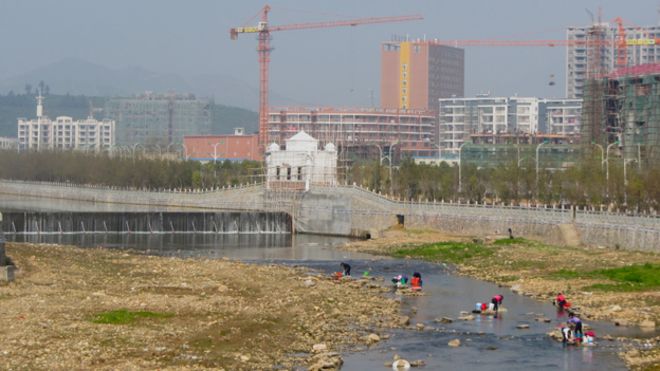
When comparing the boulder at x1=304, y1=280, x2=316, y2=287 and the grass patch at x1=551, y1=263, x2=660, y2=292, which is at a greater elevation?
the grass patch at x1=551, y1=263, x2=660, y2=292

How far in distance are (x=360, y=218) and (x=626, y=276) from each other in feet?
148

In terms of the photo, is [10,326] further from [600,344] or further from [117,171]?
[117,171]

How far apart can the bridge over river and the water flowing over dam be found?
0.27 ft

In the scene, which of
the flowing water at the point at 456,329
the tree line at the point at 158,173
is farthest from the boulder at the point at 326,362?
the tree line at the point at 158,173

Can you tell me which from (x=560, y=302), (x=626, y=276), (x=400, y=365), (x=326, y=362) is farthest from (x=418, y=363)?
(x=626, y=276)

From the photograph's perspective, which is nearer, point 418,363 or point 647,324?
point 418,363

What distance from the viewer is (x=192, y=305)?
4891cm

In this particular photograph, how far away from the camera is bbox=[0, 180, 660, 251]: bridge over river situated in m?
76.8

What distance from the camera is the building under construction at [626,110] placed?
460 ft

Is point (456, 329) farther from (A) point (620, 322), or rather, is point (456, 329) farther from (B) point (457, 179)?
(B) point (457, 179)

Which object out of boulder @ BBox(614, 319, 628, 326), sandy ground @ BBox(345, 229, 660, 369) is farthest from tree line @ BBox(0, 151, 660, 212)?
boulder @ BBox(614, 319, 628, 326)

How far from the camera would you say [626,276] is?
194ft

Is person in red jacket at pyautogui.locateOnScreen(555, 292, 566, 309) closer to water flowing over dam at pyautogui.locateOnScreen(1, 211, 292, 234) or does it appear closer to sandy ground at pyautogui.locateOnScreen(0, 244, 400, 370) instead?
sandy ground at pyautogui.locateOnScreen(0, 244, 400, 370)

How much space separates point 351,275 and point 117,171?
114 m
